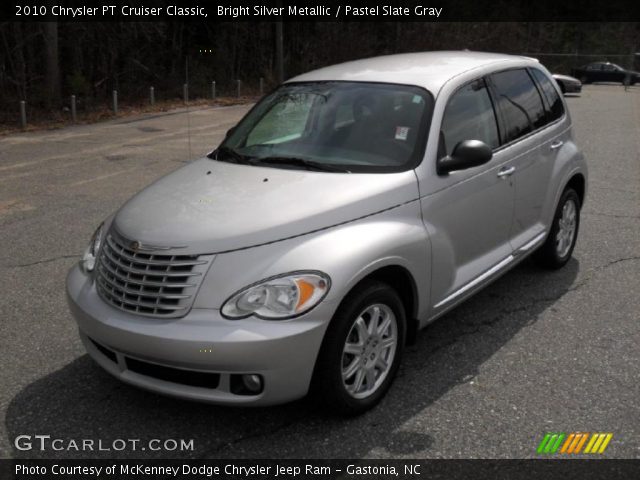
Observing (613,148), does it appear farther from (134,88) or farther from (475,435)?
(134,88)

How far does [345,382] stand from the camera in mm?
3510

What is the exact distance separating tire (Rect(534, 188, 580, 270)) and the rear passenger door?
307 mm

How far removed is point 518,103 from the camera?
5.12 m

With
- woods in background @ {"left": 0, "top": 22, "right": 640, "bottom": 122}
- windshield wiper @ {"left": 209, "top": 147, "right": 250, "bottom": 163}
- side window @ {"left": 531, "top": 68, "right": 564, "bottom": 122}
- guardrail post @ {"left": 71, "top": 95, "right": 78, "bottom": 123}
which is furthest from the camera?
woods in background @ {"left": 0, "top": 22, "right": 640, "bottom": 122}

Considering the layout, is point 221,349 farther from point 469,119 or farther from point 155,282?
point 469,119

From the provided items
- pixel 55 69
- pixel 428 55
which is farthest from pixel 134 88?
pixel 428 55

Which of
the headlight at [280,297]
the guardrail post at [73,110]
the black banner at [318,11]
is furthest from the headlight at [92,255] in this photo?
the black banner at [318,11]

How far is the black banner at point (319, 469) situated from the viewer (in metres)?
3.14

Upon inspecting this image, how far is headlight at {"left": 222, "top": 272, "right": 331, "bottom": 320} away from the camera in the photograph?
3.19 meters

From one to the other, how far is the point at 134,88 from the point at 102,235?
71.5ft

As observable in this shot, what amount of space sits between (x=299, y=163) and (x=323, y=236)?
81cm

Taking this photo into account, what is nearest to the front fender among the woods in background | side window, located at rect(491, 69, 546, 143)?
side window, located at rect(491, 69, 546, 143)

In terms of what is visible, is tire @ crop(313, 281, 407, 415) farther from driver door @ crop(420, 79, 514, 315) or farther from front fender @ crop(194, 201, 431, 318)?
driver door @ crop(420, 79, 514, 315)

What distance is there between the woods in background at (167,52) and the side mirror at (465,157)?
16446 mm
